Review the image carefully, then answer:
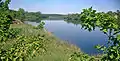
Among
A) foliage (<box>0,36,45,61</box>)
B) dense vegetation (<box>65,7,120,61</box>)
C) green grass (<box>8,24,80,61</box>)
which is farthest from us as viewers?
green grass (<box>8,24,80,61</box>)

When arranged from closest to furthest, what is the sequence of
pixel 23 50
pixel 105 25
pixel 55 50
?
1. pixel 23 50
2. pixel 105 25
3. pixel 55 50

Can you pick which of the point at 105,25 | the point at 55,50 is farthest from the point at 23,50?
the point at 55,50

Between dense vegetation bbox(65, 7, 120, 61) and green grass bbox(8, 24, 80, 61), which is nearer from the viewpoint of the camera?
dense vegetation bbox(65, 7, 120, 61)

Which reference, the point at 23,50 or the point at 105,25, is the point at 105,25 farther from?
the point at 23,50

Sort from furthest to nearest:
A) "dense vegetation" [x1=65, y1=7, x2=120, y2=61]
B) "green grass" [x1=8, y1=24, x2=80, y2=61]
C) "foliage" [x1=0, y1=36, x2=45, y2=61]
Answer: "green grass" [x1=8, y1=24, x2=80, y2=61]
"dense vegetation" [x1=65, y1=7, x2=120, y2=61]
"foliage" [x1=0, y1=36, x2=45, y2=61]

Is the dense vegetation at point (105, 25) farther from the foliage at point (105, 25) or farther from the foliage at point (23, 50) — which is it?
the foliage at point (23, 50)

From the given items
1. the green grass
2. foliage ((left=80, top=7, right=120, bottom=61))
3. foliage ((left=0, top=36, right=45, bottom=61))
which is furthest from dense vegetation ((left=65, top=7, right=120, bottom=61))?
the green grass

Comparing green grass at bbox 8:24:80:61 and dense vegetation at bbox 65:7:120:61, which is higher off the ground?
dense vegetation at bbox 65:7:120:61

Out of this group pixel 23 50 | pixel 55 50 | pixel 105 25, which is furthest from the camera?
pixel 55 50

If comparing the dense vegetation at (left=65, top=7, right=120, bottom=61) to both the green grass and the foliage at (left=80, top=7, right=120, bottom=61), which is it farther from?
the green grass

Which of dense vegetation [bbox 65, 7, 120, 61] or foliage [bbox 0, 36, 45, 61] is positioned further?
dense vegetation [bbox 65, 7, 120, 61]

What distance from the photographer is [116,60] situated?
5750mm

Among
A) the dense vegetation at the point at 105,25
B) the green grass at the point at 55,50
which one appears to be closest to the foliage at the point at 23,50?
the dense vegetation at the point at 105,25

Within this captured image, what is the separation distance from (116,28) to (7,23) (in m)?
4.42
